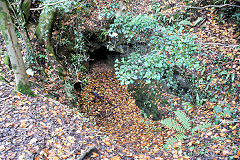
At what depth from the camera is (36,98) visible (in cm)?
406

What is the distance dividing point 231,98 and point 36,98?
591cm

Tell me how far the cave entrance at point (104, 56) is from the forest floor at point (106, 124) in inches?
105

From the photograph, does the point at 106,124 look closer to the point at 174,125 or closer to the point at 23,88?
the point at 174,125

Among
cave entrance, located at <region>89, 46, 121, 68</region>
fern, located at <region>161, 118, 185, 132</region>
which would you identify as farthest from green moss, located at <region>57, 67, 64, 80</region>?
fern, located at <region>161, 118, 185, 132</region>

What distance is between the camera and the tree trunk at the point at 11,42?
297cm

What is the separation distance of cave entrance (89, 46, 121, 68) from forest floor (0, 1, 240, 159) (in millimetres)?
2670

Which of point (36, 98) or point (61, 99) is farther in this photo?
point (61, 99)

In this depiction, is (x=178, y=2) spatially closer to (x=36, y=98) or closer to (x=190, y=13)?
(x=190, y=13)

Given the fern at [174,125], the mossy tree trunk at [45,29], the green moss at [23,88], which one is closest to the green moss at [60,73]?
the mossy tree trunk at [45,29]

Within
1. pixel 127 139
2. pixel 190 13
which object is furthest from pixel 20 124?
pixel 190 13

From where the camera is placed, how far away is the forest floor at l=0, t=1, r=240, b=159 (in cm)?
276

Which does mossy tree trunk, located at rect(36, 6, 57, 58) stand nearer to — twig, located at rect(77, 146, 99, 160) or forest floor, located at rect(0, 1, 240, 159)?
forest floor, located at rect(0, 1, 240, 159)

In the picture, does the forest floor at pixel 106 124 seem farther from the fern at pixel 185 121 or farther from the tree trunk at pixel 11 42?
the tree trunk at pixel 11 42

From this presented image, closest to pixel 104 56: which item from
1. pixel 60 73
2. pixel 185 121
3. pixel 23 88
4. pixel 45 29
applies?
pixel 60 73
